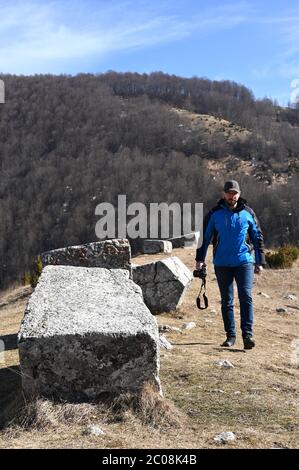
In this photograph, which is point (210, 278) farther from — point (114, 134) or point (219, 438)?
point (114, 134)

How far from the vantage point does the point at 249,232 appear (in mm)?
5879

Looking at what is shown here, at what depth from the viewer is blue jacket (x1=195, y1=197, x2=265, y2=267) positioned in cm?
571

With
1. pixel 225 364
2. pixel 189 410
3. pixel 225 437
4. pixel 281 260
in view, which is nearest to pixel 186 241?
pixel 281 260

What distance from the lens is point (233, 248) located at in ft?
18.7

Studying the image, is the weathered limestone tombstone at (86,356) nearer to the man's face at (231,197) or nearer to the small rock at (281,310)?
the man's face at (231,197)

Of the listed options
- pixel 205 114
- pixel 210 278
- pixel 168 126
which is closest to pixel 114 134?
pixel 168 126

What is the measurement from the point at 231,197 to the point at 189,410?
2.59 metres

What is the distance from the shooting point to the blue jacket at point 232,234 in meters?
5.71

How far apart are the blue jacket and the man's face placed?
0.23 ft

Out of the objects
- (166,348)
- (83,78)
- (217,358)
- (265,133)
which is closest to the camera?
(217,358)

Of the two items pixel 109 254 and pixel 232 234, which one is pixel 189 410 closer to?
pixel 232 234

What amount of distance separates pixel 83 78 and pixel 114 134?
3278 cm

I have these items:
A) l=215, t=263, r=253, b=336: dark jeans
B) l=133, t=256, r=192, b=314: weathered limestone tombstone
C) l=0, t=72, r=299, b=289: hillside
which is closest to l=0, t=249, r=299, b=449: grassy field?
l=215, t=263, r=253, b=336: dark jeans

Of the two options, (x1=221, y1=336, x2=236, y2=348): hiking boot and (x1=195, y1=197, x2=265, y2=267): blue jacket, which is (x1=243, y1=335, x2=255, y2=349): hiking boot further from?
(x1=195, y1=197, x2=265, y2=267): blue jacket
